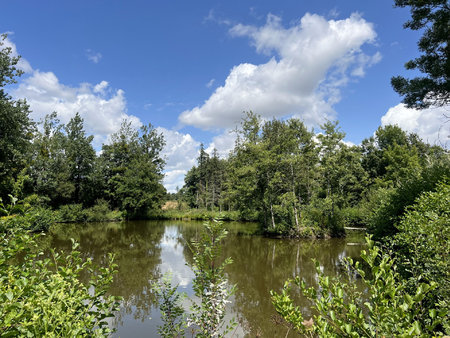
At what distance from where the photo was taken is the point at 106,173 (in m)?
37.5

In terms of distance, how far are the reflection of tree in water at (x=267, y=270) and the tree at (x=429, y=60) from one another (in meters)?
6.91

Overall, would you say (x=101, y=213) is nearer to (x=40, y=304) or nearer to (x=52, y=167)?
(x=52, y=167)

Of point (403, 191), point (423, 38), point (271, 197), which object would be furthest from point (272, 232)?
point (423, 38)

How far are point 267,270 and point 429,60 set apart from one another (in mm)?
9194

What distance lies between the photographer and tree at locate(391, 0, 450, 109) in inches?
281

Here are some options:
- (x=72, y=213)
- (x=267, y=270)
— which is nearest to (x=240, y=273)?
(x=267, y=270)

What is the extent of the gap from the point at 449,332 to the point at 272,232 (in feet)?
65.9

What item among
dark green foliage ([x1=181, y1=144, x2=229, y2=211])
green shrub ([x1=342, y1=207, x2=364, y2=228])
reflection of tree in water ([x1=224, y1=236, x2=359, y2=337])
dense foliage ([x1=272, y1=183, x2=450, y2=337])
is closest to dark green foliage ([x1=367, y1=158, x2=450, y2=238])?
reflection of tree in water ([x1=224, y1=236, x2=359, y2=337])

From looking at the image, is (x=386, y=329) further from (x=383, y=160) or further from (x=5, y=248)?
(x=383, y=160)

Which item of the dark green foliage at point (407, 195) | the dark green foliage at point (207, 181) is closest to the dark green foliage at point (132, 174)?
the dark green foliage at point (207, 181)

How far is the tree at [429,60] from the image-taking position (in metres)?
7.14

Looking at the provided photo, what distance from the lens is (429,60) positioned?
7.78 m

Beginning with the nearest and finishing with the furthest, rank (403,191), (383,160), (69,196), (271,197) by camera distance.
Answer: (403,191)
(271,197)
(69,196)
(383,160)

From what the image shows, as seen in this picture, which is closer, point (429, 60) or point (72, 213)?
point (429, 60)
